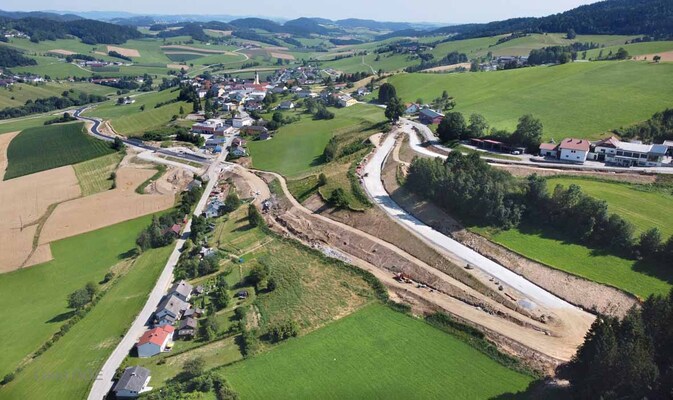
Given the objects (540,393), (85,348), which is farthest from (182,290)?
(540,393)

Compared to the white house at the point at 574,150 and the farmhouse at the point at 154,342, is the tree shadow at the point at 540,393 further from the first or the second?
the white house at the point at 574,150

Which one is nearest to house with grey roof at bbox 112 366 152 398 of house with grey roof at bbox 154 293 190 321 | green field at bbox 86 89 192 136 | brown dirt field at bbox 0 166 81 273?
house with grey roof at bbox 154 293 190 321

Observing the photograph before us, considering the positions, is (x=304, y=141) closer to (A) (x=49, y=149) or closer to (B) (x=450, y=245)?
(B) (x=450, y=245)

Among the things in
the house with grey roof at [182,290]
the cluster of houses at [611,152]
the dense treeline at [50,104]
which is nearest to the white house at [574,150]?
the cluster of houses at [611,152]

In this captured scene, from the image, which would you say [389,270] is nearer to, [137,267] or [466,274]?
[466,274]

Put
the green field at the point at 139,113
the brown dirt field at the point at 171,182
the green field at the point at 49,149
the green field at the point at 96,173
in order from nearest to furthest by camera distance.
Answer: the brown dirt field at the point at 171,182, the green field at the point at 96,173, the green field at the point at 49,149, the green field at the point at 139,113

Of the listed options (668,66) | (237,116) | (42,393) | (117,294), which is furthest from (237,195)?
(668,66)
